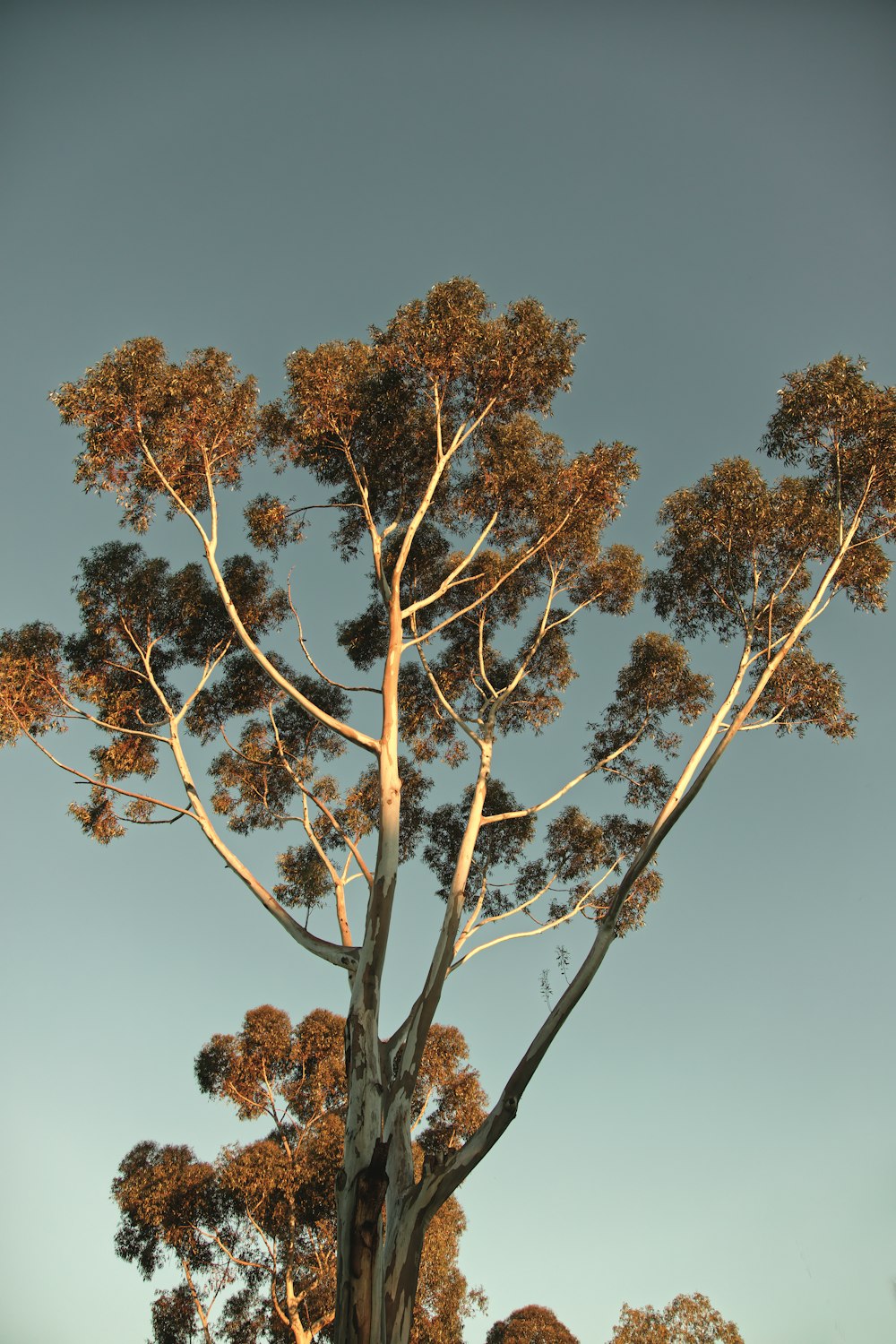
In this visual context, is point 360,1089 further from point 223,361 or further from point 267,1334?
point 267,1334

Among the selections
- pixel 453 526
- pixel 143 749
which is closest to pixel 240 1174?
pixel 143 749

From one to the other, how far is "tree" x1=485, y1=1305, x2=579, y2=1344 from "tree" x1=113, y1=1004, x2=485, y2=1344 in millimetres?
9874

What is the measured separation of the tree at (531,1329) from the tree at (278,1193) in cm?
987

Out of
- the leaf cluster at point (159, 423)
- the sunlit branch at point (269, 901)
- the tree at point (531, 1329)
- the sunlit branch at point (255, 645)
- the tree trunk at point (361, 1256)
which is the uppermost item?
the leaf cluster at point (159, 423)

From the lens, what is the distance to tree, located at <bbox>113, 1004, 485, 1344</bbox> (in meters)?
14.5

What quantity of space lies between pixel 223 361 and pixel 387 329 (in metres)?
2.43

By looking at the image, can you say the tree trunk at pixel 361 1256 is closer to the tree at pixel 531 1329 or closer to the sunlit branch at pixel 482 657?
the sunlit branch at pixel 482 657

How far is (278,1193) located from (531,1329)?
1565 centimetres

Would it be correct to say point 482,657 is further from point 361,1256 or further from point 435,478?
point 361,1256

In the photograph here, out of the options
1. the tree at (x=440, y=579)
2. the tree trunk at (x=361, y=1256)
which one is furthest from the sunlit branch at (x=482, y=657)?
the tree trunk at (x=361, y=1256)

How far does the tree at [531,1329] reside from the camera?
78.6 feet

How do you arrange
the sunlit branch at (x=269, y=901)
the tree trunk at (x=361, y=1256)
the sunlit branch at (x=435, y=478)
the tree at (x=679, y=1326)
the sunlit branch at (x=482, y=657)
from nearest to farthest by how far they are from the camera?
the tree trunk at (x=361, y=1256) → the sunlit branch at (x=269, y=901) → the sunlit branch at (x=435, y=478) → the sunlit branch at (x=482, y=657) → the tree at (x=679, y=1326)

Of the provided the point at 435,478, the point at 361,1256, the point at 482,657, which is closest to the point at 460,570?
the point at 435,478

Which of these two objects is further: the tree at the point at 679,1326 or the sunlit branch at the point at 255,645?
the tree at the point at 679,1326
